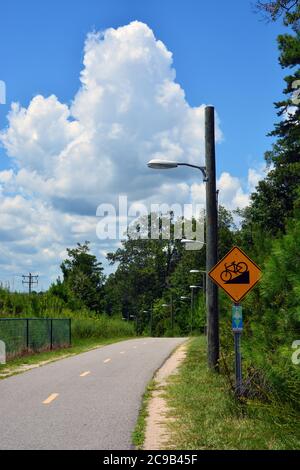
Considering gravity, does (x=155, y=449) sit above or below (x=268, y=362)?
below

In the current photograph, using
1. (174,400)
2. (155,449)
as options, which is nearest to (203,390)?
(174,400)

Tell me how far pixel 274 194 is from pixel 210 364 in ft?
106

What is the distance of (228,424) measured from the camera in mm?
10055

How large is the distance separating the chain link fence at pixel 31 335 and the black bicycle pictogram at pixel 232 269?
1491 centimetres

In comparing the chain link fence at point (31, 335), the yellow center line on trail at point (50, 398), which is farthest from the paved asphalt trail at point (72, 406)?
the chain link fence at point (31, 335)

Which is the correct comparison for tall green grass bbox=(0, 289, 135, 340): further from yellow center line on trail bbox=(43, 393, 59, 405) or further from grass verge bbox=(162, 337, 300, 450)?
grass verge bbox=(162, 337, 300, 450)

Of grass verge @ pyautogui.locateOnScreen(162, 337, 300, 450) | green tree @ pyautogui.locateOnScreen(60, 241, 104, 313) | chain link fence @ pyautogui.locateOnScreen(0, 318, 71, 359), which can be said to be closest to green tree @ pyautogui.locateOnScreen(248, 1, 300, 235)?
chain link fence @ pyautogui.locateOnScreen(0, 318, 71, 359)

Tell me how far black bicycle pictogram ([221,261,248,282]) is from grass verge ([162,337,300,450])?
6.88 ft

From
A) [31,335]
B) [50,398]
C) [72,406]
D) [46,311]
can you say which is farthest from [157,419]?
[46,311]

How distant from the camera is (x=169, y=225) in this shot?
120 m

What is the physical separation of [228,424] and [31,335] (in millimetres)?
20002

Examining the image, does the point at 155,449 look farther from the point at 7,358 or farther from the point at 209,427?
the point at 7,358

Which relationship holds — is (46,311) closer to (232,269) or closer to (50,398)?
(50,398)

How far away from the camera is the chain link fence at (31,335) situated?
25969 mm
